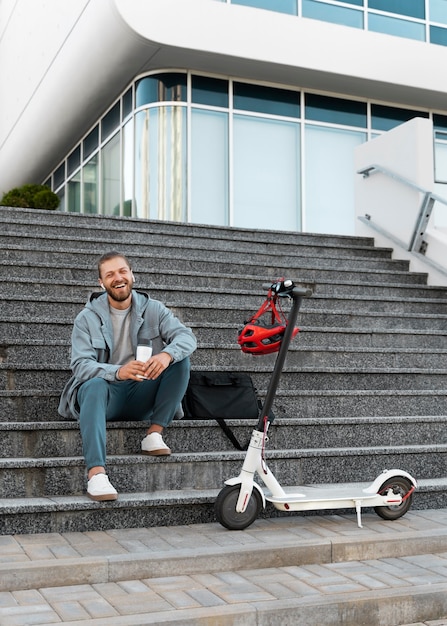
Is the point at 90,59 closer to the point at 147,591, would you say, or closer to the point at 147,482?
the point at 147,482

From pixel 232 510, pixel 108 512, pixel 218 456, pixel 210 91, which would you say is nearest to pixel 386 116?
pixel 210 91

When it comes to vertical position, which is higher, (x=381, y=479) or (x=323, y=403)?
(x=323, y=403)

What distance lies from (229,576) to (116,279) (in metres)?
1.97

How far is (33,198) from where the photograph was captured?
53.9 ft


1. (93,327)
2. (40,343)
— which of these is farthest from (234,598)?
(40,343)

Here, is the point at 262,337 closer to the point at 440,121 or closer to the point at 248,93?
the point at 248,93

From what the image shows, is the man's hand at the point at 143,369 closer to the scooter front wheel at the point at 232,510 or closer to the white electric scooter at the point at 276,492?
the white electric scooter at the point at 276,492

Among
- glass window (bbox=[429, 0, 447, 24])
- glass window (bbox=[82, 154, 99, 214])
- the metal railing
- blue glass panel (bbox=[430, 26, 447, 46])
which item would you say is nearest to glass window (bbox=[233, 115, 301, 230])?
blue glass panel (bbox=[430, 26, 447, 46])

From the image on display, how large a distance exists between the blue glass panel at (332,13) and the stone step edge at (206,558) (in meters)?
11.1

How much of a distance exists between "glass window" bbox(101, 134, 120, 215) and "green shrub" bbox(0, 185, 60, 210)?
144 cm

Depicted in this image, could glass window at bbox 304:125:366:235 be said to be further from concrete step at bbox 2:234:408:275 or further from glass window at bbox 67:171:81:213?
glass window at bbox 67:171:81:213

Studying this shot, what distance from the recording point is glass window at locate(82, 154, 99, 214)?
1616 cm

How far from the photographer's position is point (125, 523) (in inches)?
172

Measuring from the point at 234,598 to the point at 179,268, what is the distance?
15.1ft
